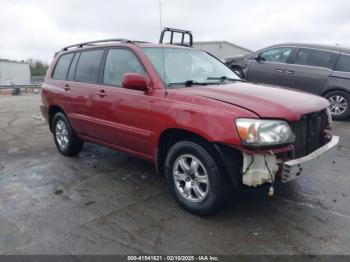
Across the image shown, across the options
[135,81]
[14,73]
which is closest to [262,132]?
[135,81]

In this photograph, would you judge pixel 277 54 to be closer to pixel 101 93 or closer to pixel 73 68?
pixel 73 68

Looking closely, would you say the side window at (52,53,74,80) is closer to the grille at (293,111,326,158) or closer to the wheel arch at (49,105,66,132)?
the wheel arch at (49,105,66,132)

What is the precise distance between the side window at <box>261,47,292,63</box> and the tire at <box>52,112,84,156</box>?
5463 millimetres

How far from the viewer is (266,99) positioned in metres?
3.22

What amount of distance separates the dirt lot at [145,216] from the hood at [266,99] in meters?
0.71

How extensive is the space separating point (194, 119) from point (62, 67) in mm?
3358

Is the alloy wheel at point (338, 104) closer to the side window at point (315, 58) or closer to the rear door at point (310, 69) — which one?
the rear door at point (310, 69)

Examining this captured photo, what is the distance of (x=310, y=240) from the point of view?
9.68 ft

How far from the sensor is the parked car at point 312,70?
7.79m

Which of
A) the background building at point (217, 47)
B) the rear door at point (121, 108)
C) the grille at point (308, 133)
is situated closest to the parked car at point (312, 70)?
the rear door at point (121, 108)

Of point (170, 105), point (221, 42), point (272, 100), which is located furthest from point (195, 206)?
point (221, 42)

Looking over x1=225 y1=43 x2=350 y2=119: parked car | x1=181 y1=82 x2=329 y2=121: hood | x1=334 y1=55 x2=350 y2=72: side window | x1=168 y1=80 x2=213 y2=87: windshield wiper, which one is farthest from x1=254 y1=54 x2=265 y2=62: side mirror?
x1=168 y1=80 x2=213 y2=87: windshield wiper

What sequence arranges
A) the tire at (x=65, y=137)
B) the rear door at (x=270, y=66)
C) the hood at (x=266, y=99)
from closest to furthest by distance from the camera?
the hood at (x=266, y=99), the tire at (x=65, y=137), the rear door at (x=270, y=66)

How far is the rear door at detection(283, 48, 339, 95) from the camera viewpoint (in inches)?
312
